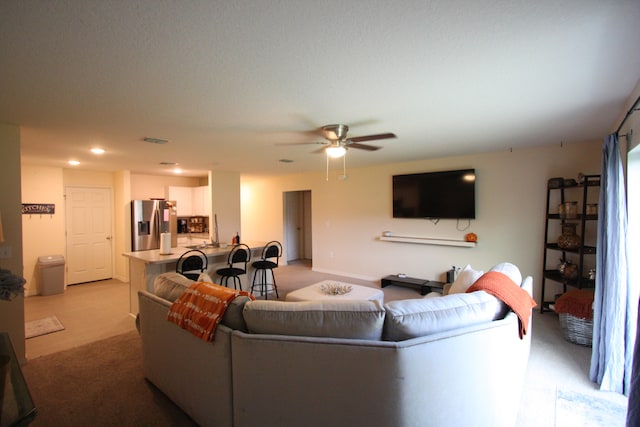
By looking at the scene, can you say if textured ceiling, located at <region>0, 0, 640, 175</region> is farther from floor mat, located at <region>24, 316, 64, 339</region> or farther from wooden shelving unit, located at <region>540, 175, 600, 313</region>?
floor mat, located at <region>24, 316, 64, 339</region>

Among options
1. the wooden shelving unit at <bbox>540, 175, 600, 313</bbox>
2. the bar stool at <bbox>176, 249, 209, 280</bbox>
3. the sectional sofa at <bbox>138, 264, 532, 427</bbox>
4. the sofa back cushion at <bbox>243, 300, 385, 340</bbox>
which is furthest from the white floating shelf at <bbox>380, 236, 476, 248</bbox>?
the sofa back cushion at <bbox>243, 300, 385, 340</bbox>

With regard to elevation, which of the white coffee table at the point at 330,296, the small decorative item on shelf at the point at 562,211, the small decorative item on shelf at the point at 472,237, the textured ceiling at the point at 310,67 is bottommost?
the white coffee table at the point at 330,296

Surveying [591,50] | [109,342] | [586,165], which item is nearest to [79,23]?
[591,50]

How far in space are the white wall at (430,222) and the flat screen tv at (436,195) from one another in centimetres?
14

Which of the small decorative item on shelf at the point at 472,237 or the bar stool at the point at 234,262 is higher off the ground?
the small decorative item on shelf at the point at 472,237

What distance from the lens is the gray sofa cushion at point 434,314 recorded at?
169 cm

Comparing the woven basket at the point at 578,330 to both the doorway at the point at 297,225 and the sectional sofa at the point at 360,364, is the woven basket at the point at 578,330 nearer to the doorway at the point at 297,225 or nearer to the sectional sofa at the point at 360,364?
the sectional sofa at the point at 360,364

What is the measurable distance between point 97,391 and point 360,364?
2327 millimetres

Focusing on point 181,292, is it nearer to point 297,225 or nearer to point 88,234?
point 88,234

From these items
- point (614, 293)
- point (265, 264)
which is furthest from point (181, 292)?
point (614, 293)

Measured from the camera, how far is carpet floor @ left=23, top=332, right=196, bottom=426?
85.6 inches

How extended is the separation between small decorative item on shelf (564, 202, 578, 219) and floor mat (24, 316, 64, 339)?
654 centimetres

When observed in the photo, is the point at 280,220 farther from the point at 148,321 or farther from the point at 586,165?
the point at 586,165

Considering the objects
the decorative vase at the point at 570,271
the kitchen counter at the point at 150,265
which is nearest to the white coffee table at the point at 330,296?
the kitchen counter at the point at 150,265
